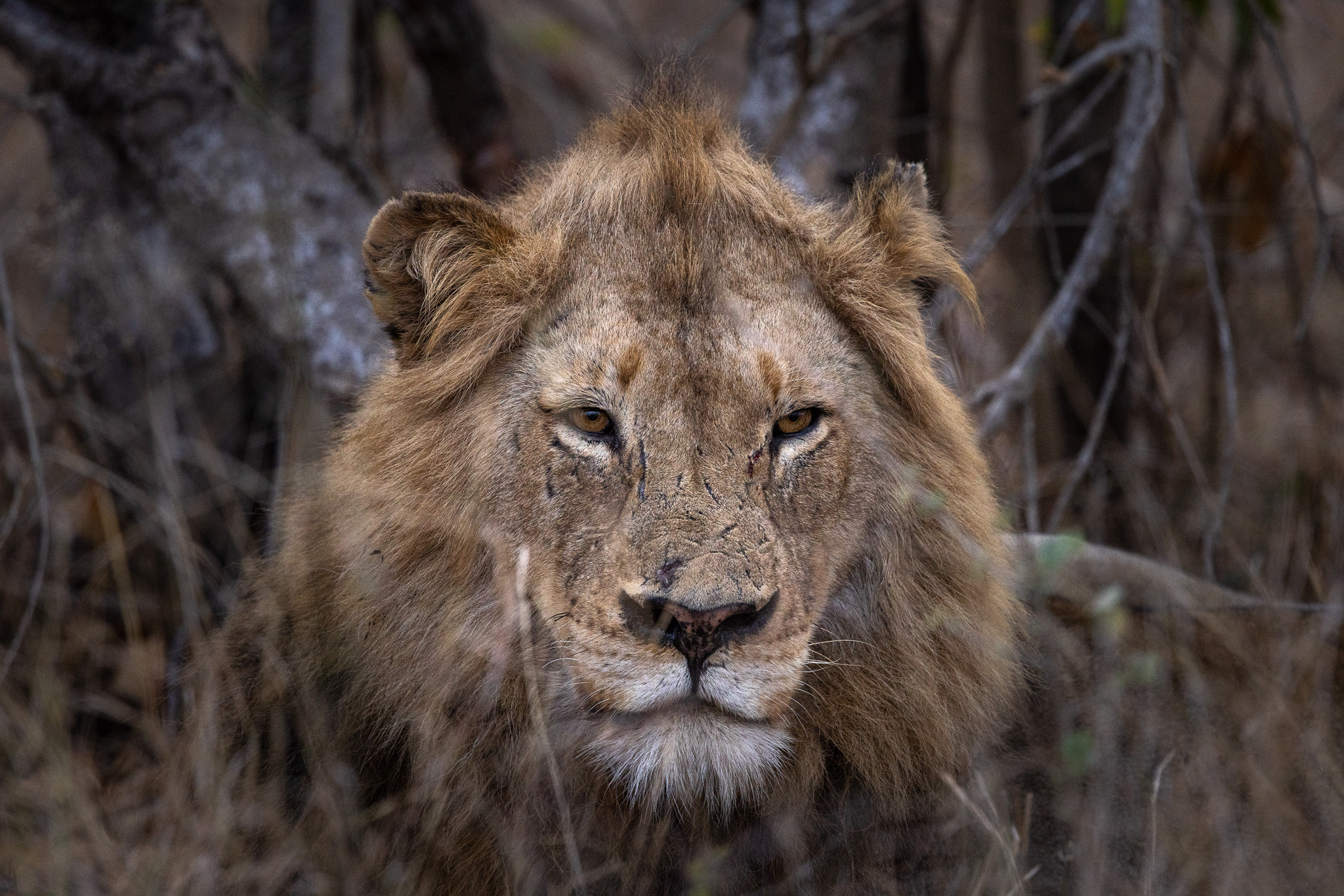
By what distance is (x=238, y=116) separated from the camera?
469 centimetres

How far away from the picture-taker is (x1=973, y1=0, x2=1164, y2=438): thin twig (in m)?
4.16

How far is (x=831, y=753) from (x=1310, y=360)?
4.01m

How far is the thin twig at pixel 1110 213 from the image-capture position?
416cm

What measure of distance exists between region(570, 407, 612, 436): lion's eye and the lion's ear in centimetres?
79

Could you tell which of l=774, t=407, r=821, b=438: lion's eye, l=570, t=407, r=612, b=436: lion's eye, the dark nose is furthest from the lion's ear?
the dark nose

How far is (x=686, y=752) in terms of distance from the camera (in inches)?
95.4

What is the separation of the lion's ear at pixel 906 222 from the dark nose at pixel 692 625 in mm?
1040

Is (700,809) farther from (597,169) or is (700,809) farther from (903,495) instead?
(597,169)

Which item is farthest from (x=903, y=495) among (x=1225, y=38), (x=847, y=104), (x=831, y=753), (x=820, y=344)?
(x=1225, y=38)

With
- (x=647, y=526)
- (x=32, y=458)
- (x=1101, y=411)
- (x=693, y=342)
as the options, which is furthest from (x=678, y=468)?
(x=32, y=458)

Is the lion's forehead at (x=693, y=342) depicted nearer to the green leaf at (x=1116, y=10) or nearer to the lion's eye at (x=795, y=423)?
the lion's eye at (x=795, y=423)

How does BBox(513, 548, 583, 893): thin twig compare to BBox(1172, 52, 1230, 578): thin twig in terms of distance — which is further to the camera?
BBox(1172, 52, 1230, 578): thin twig

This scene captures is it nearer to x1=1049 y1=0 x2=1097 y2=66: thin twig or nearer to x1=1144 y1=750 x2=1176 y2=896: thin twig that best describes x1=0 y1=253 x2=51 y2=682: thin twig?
x1=1144 y1=750 x2=1176 y2=896: thin twig

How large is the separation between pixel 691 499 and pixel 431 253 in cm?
84
